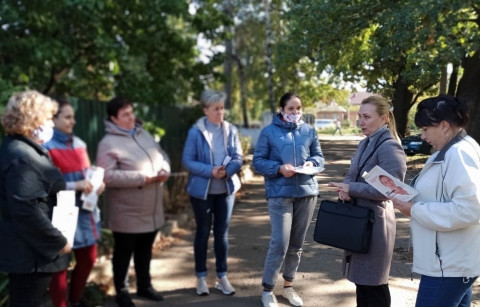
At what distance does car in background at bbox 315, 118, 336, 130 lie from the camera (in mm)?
2176

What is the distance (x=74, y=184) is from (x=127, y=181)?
0.42m

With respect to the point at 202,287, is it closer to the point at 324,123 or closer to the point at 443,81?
the point at 324,123

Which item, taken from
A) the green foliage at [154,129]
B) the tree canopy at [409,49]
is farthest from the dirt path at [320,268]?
the green foliage at [154,129]

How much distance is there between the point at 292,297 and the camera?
2.14 metres

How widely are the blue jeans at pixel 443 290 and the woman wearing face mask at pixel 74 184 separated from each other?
2.50m

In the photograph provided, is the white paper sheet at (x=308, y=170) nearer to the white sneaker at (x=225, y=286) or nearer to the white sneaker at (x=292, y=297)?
the white sneaker at (x=292, y=297)

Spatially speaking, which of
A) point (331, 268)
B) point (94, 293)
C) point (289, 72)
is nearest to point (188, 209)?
point (94, 293)

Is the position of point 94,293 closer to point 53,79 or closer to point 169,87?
point 53,79

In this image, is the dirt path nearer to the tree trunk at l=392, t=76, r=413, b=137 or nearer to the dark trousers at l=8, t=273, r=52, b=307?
the tree trunk at l=392, t=76, r=413, b=137

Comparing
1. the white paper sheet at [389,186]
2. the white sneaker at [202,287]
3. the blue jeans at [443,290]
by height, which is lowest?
the white sneaker at [202,287]

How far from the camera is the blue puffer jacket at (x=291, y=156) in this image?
77.2 inches

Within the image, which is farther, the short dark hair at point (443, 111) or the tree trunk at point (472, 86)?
the tree trunk at point (472, 86)

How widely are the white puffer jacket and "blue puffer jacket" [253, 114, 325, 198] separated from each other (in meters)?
0.44

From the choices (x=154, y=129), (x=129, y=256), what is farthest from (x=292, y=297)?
(x=154, y=129)
